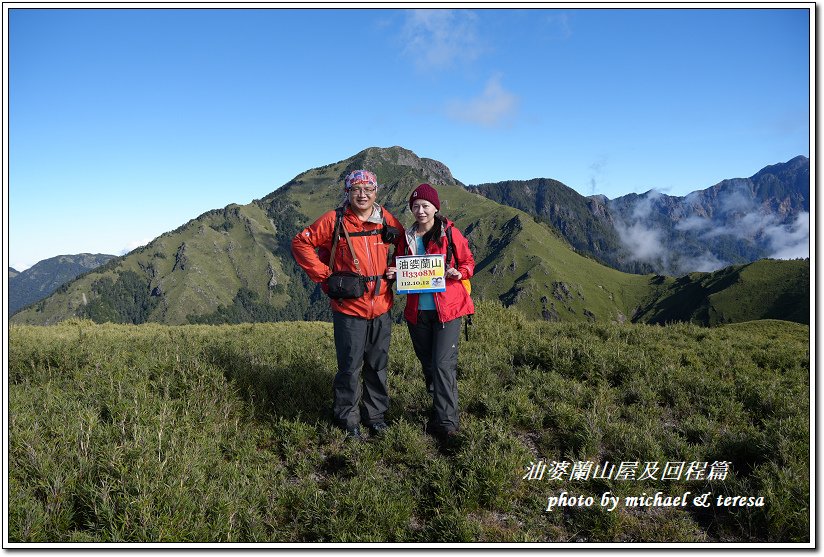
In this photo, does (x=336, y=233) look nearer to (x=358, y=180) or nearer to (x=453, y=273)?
(x=358, y=180)

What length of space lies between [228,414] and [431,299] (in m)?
3.29

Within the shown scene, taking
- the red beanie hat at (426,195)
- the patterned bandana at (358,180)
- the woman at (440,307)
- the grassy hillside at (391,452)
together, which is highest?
the patterned bandana at (358,180)

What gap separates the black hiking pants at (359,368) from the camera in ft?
20.4

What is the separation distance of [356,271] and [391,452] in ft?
7.68

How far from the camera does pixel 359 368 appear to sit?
20.8 ft

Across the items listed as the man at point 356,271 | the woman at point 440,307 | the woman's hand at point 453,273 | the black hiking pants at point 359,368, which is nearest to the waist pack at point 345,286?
the man at point 356,271

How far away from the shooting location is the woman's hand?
6.11m

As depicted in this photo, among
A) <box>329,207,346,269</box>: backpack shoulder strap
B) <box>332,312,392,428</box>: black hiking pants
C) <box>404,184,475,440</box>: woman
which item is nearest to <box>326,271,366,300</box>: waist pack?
<box>329,207,346,269</box>: backpack shoulder strap

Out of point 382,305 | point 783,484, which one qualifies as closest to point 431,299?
point 382,305

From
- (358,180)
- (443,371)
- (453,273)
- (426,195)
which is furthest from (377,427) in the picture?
(358,180)

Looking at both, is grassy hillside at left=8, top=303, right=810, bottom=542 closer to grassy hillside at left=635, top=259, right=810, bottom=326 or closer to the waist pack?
the waist pack

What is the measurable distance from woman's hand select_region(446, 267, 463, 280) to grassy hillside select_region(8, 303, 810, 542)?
1.96 metres

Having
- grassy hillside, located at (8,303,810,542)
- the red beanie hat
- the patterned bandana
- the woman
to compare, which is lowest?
grassy hillside, located at (8,303,810,542)

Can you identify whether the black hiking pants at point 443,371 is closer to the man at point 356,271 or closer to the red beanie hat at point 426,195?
the man at point 356,271
